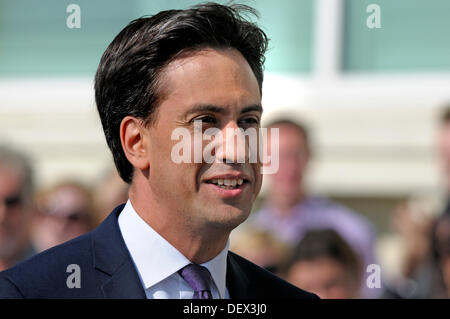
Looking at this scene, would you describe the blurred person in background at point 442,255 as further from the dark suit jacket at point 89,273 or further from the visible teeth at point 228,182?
the visible teeth at point 228,182

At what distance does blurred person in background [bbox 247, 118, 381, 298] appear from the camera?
372cm

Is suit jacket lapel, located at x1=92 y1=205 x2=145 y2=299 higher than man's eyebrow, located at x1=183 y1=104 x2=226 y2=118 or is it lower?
lower

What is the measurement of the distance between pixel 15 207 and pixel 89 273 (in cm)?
188

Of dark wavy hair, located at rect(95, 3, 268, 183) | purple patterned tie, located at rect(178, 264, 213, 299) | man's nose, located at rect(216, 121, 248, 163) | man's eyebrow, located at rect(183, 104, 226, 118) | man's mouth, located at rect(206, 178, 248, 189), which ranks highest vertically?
dark wavy hair, located at rect(95, 3, 268, 183)

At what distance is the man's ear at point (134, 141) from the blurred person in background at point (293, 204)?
1.90 metres

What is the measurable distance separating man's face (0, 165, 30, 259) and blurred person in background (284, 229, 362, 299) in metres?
1.10

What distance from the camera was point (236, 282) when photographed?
1879mm

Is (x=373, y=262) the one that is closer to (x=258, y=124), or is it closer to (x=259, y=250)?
(x=259, y=250)

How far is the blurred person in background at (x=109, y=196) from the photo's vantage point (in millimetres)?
3523

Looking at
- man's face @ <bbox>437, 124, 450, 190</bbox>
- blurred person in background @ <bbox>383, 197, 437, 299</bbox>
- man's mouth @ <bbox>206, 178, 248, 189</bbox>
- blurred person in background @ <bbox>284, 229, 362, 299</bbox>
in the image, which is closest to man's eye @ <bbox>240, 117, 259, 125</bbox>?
man's mouth @ <bbox>206, 178, 248, 189</bbox>

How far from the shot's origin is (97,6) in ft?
14.9

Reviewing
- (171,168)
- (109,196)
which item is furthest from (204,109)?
(109,196)

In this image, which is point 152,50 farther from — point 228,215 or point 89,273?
point 89,273

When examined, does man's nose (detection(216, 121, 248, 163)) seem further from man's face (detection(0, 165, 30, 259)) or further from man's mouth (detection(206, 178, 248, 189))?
man's face (detection(0, 165, 30, 259))
